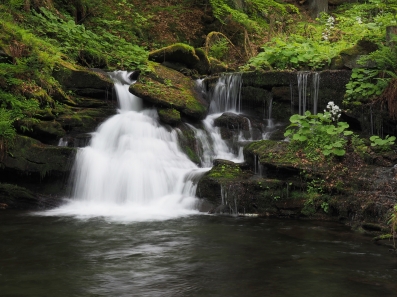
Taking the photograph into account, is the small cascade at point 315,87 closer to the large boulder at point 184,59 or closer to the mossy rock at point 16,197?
the large boulder at point 184,59

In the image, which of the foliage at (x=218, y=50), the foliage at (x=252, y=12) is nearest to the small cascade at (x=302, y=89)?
the foliage at (x=218, y=50)

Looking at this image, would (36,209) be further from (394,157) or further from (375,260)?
(394,157)

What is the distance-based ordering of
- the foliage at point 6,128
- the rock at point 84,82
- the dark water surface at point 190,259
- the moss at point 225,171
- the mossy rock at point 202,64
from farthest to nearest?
the mossy rock at point 202,64, the rock at point 84,82, the foliage at point 6,128, the moss at point 225,171, the dark water surface at point 190,259

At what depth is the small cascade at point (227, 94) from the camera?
13234 mm

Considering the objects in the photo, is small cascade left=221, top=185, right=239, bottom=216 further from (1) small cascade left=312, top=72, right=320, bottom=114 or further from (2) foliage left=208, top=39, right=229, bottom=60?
(2) foliage left=208, top=39, right=229, bottom=60

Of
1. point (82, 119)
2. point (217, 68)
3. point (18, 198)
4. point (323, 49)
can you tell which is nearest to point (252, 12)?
point (217, 68)

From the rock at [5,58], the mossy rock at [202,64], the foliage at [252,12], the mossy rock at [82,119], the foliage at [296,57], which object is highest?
the foliage at [252,12]

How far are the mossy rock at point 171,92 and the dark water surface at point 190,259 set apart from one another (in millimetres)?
4799

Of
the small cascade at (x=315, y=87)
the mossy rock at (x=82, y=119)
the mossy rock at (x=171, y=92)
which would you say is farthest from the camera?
the mossy rock at (x=171, y=92)

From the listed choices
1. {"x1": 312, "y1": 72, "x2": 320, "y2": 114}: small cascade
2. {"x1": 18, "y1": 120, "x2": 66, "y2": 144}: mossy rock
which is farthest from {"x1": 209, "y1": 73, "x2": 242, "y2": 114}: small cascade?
{"x1": 18, "y1": 120, "x2": 66, "y2": 144}: mossy rock

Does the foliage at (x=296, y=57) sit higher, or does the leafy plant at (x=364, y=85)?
the foliage at (x=296, y=57)

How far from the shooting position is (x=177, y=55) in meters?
14.8

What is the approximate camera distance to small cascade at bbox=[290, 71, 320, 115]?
39.2ft

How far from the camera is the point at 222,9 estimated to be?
19.2m
